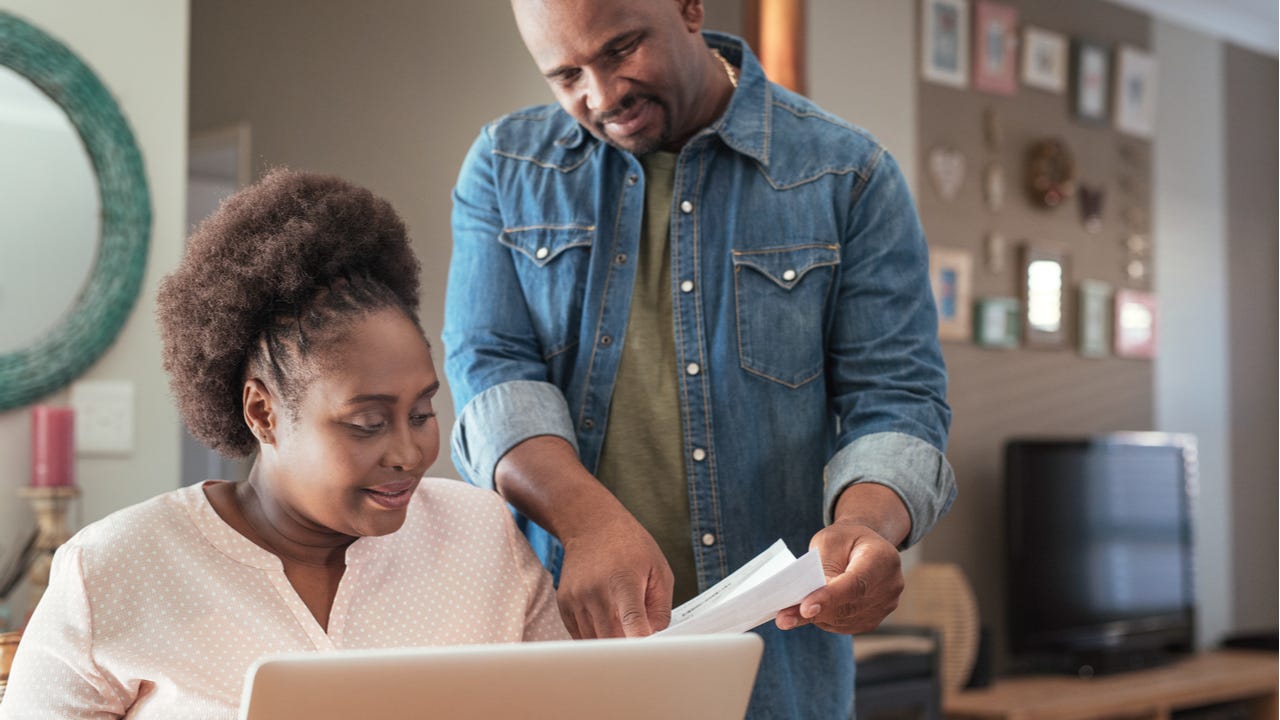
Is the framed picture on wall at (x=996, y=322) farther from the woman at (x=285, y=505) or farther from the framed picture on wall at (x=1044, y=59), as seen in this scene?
the woman at (x=285, y=505)

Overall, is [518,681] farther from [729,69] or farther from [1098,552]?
[1098,552]

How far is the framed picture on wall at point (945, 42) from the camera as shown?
4.48 m

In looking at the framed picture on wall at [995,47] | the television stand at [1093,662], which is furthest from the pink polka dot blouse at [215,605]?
the framed picture on wall at [995,47]

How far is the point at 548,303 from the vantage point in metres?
1.40

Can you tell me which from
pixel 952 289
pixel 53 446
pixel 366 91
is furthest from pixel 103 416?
pixel 952 289

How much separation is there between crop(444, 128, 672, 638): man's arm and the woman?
0.09 meters

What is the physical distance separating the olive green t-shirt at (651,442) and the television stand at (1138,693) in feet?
9.09

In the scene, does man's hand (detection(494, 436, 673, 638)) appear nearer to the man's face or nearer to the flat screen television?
the man's face

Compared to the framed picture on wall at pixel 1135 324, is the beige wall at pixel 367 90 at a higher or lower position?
higher

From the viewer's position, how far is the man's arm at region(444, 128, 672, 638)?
3.70ft

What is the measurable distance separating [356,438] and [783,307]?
0.46m

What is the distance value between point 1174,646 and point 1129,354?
1082 millimetres

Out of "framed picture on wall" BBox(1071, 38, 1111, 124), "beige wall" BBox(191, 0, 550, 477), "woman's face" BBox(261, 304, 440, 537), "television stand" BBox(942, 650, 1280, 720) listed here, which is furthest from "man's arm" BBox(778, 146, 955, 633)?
"framed picture on wall" BBox(1071, 38, 1111, 124)

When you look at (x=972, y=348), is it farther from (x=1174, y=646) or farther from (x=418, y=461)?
(x=418, y=461)
